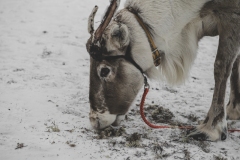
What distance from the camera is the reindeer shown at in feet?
10.2

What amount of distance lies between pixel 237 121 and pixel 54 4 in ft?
19.6

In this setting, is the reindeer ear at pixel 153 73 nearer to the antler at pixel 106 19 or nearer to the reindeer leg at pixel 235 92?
the antler at pixel 106 19

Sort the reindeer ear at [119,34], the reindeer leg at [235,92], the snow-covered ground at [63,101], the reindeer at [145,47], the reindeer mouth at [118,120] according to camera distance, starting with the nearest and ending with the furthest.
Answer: the snow-covered ground at [63,101]
the reindeer ear at [119,34]
the reindeer at [145,47]
the reindeer mouth at [118,120]
the reindeer leg at [235,92]

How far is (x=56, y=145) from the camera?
2.85m

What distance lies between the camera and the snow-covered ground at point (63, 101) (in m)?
2.83

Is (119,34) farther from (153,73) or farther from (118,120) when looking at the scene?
(118,120)

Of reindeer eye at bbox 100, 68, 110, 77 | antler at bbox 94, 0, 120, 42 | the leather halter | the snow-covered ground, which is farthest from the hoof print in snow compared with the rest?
antler at bbox 94, 0, 120, 42

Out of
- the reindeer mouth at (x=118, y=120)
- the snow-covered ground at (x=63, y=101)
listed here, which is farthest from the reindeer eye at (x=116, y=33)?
the snow-covered ground at (x=63, y=101)

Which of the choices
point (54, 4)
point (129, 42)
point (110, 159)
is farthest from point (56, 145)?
point (54, 4)

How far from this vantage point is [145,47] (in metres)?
3.19

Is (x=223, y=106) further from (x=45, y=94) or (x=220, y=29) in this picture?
(x=45, y=94)

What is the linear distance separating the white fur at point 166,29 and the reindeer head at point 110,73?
139mm

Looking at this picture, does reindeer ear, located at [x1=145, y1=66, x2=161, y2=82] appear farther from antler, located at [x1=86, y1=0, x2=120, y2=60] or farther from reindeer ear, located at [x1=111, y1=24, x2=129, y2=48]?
antler, located at [x1=86, y1=0, x2=120, y2=60]

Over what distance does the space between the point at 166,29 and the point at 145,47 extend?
34 cm
